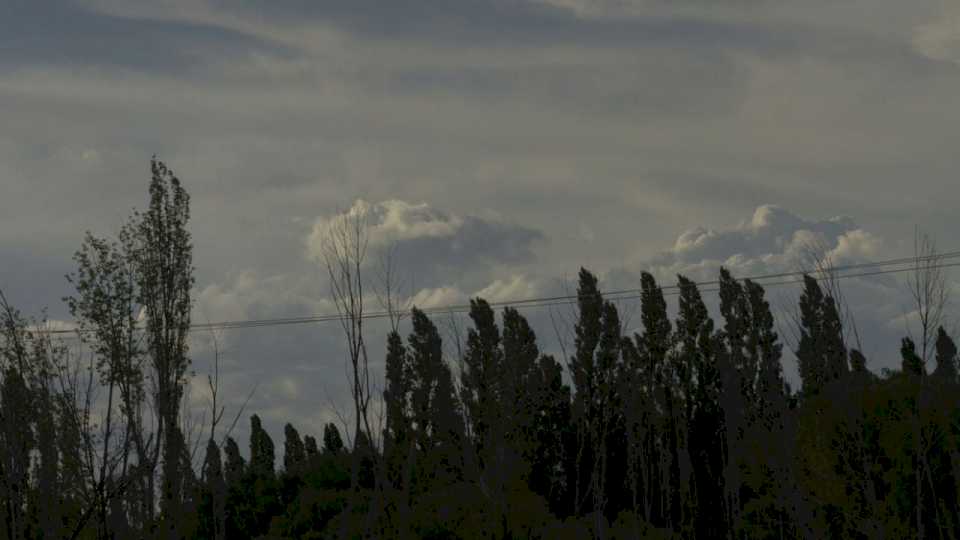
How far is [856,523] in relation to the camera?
23.1 m

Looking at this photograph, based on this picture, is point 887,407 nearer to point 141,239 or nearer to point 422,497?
point 422,497

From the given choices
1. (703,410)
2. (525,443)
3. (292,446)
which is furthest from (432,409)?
(292,446)

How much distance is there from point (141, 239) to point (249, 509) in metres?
6.20

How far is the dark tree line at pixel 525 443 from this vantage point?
15.4 m

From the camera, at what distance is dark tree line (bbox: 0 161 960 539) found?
15367 millimetres

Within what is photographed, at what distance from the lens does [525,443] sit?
34688 mm

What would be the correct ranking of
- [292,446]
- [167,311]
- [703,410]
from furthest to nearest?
[292,446] < [703,410] < [167,311]

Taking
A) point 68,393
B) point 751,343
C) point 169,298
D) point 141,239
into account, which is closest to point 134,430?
point 68,393

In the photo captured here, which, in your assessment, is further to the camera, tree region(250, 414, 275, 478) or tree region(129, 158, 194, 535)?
tree region(250, 414, 275, 478)

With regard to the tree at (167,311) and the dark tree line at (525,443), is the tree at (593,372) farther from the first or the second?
the tree at (167,311)

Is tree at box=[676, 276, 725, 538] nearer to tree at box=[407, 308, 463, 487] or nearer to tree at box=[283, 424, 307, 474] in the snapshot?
tree at box=[407, 308, 463, 487]

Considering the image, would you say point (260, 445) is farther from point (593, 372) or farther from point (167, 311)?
point (167, 311)

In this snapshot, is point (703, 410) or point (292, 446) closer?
point (703, 410)

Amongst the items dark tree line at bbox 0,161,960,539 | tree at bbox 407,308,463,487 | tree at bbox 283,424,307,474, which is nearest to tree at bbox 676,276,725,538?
dark tree line at bbox 0,161,960,539
